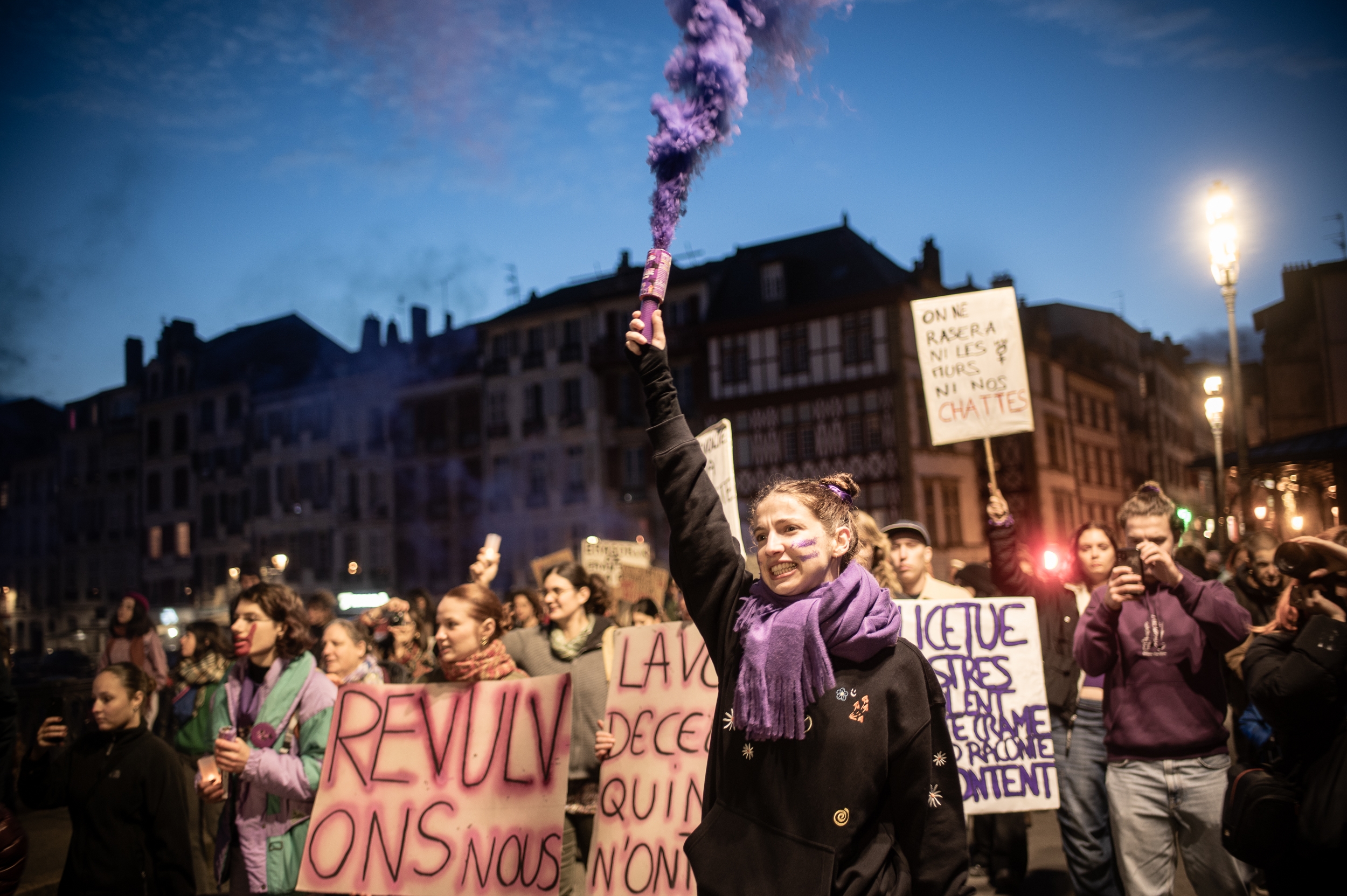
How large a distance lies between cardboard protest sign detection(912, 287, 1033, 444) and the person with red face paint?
377 centimetres

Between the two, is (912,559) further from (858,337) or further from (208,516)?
(208,516)

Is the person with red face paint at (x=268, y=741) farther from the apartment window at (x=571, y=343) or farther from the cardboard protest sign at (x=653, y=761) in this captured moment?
the apartment window at (x=571, y=343)

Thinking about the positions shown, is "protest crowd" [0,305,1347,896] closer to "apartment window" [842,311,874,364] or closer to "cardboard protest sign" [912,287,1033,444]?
"cardboard protest sign" [912,287,1033,444]

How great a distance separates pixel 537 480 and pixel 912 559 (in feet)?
110

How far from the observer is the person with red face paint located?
13.5ft

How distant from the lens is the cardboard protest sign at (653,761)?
13.9ft

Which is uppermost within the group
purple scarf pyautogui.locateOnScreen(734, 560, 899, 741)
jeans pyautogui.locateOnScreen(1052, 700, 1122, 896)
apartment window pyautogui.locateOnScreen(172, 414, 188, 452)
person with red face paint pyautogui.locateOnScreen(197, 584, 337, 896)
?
apartment window pyautogui.locateOnScreen(172, 414, 188, 452)

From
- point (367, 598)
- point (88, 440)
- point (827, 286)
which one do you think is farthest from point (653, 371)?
point (88, 440)

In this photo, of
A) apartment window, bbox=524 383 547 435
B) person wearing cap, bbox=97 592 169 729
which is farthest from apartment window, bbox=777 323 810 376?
person wearing cap, bbox=97 592 169 729

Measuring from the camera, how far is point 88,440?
56.4m

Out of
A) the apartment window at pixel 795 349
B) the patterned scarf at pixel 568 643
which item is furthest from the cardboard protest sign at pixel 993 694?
the apartment window at pixel 795 349

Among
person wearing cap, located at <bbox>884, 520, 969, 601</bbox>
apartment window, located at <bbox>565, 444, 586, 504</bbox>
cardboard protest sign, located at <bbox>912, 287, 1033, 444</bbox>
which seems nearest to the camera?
person wearing cap, located at <bbox>884, 520, 969, 601</bbox>

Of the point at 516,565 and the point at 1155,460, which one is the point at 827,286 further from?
the point at 1155,460

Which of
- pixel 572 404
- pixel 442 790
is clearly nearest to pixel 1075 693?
pixel 442 790
